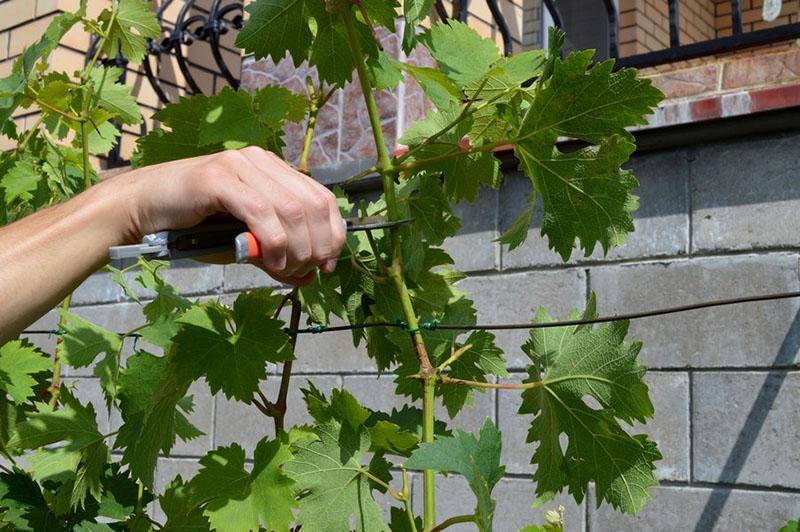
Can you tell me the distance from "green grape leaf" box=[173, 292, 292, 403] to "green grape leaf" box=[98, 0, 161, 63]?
0.80 m

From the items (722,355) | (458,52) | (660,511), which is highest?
(458,52)

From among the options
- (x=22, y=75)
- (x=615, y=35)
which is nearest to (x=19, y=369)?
(x=22, y=75)

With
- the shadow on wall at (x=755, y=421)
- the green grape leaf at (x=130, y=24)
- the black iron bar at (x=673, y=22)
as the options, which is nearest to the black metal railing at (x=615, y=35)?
the black iron bar at (x=673, y=22)

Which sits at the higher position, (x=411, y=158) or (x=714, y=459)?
(x=411, y=158)

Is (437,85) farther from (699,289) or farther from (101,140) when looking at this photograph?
(699,289)

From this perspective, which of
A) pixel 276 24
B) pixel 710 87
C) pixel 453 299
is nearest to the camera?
pixel 276 24

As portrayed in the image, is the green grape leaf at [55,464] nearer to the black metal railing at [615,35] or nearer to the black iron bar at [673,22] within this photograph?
the black metal railing at [615,35]

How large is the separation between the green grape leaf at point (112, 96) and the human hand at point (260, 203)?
0.87 meters

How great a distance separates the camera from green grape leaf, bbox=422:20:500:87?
1.27 m

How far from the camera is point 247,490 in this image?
1191 mm

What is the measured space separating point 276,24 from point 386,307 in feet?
1.28

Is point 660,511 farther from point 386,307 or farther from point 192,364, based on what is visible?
point 192,364

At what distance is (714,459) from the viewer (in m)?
2.59

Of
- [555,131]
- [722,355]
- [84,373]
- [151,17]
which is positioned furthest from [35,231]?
[84,373]
